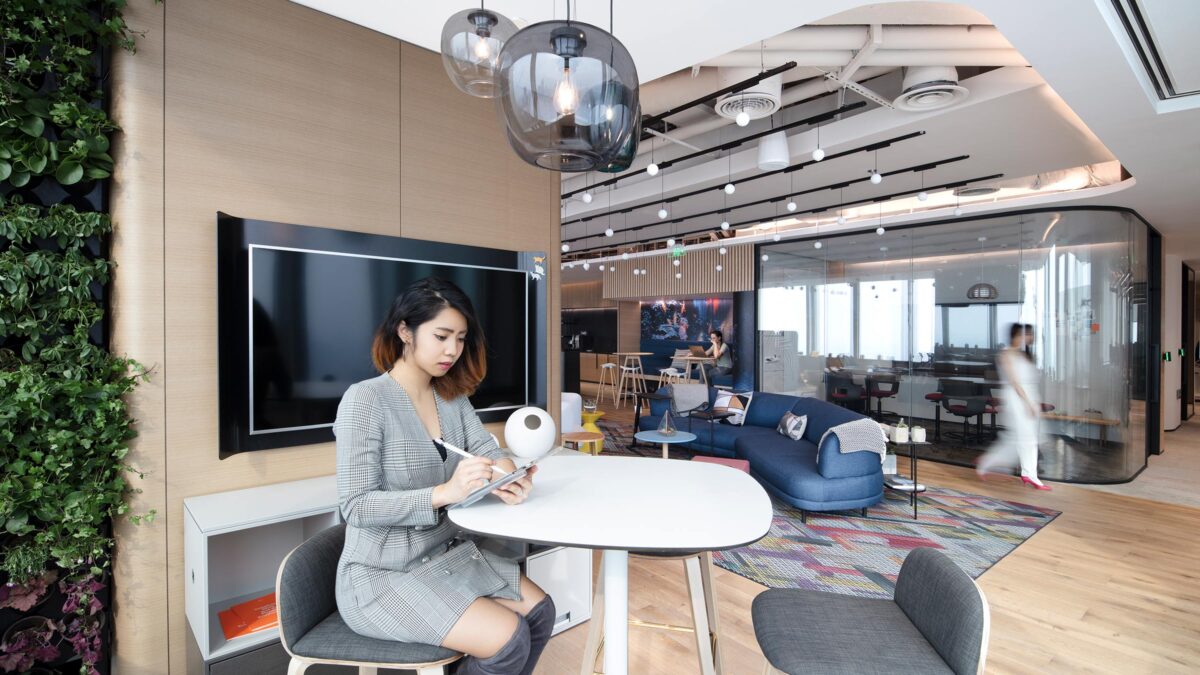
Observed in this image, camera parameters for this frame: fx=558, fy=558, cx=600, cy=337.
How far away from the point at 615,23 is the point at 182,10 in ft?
6.19

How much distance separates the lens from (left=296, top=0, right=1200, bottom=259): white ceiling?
2.55 metres

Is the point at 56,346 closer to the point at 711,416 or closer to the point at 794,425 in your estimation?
the point at 711,416

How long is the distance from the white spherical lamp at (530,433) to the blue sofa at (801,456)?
2.92 metres

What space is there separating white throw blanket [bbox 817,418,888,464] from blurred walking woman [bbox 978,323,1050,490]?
2724 mm

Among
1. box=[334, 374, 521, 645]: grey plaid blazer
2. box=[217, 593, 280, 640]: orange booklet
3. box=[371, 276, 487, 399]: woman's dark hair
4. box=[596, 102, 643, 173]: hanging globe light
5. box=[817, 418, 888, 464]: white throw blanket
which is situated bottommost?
box=[217, 593, 280, 640]: orange booklet

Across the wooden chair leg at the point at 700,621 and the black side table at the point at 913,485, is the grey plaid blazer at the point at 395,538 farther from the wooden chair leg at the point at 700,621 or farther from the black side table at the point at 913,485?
the black side table at the point at 913,485

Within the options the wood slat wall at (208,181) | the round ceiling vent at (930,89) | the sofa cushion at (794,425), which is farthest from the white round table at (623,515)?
the sofa cushion at (794,425)

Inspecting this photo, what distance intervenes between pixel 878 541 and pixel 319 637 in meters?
4.11

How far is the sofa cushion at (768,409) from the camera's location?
6.57m

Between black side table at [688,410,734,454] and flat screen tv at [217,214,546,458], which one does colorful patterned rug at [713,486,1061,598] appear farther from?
flat screen tv at [217,214,546,458]

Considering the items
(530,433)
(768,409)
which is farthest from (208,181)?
(768,409)

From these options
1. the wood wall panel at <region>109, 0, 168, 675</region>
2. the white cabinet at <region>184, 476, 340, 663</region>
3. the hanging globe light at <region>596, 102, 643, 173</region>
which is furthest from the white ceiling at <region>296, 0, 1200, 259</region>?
the white cabinet at <region>184, 476, 340, 663</region>

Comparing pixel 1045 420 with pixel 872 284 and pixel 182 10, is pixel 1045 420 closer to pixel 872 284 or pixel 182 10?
pixel 872 284

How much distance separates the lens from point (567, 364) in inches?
428
